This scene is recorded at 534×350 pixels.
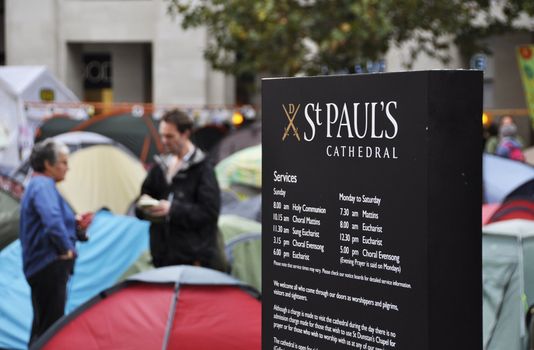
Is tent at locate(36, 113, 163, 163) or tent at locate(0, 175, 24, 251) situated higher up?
tent at locate(36, 113, 163, 163)

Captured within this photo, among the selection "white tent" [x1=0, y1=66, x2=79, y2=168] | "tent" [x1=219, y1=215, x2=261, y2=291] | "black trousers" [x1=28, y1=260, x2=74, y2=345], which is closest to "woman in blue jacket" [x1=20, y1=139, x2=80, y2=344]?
"black trousers" [x1=28, y1=260, x2=74, y2=345]

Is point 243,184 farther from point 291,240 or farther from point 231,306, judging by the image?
point 291,240

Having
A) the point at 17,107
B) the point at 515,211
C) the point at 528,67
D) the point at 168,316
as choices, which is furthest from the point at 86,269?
the point at 17,107

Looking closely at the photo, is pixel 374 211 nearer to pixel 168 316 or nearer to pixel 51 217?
pixel 168 316

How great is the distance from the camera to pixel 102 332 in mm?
6031

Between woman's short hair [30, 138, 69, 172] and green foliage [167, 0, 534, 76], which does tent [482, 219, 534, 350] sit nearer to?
woman's short hair [30, 138, 69, 172]

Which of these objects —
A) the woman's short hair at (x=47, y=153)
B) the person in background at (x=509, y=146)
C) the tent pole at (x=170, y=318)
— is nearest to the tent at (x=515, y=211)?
the tent pole at (x=170, y=318)

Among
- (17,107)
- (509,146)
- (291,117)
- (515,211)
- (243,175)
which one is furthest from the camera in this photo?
(17,107)

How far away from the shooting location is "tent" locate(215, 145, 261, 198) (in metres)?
14.5

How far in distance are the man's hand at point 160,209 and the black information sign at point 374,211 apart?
8.42 feet

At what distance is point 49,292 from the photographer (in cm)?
646

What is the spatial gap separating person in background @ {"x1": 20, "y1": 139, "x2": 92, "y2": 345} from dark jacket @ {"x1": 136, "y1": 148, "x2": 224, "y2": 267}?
1.83 feet

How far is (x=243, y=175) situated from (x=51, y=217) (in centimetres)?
848

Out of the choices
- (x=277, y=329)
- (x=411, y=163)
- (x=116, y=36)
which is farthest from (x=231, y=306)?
(x=116, y=36)
